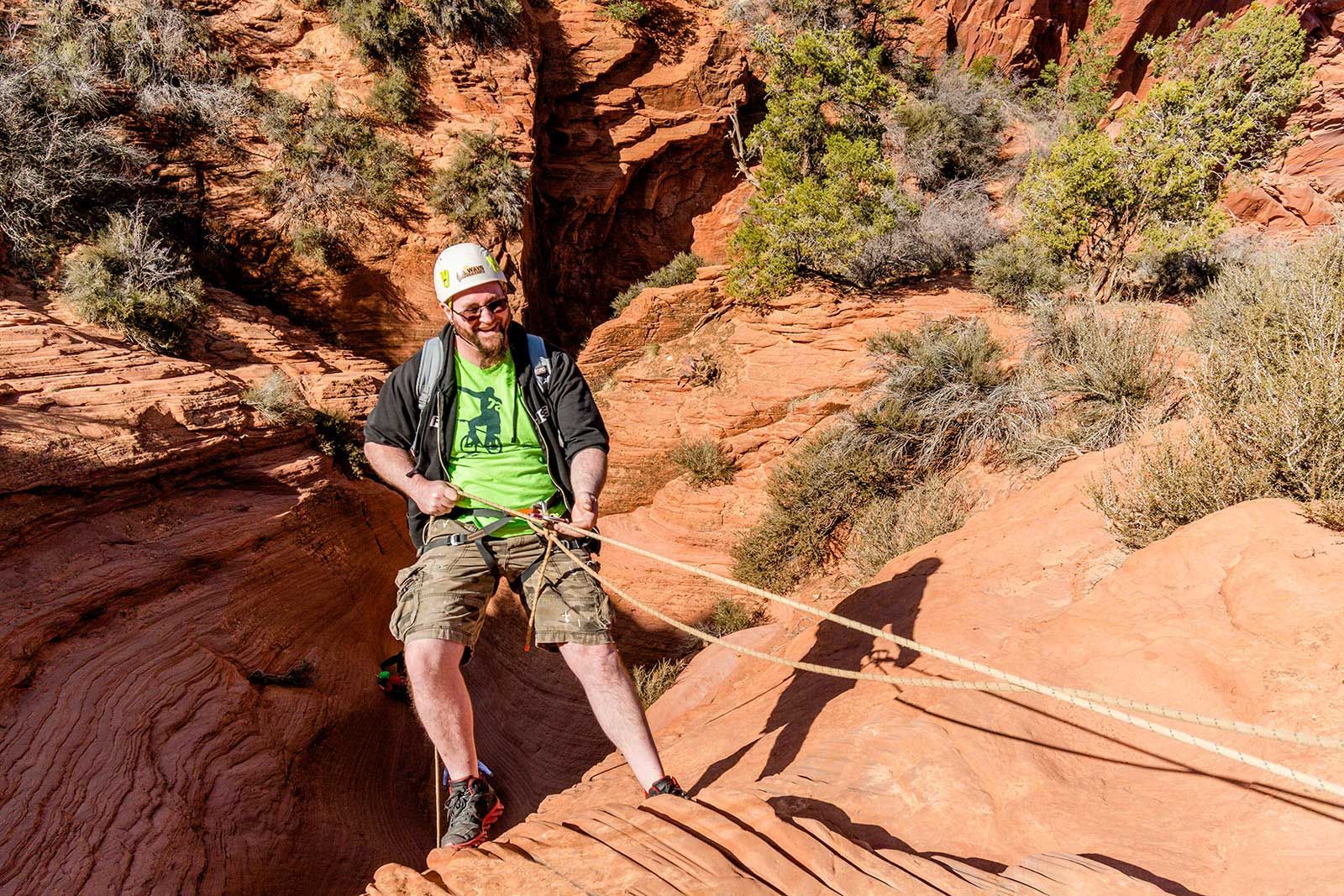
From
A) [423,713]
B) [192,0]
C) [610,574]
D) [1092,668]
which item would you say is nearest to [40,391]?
[423,713]

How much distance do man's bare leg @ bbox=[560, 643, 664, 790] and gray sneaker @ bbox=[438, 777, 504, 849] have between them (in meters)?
0.53

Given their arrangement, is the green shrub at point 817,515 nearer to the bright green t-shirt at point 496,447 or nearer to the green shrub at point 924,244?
the green shrub at point 924,244

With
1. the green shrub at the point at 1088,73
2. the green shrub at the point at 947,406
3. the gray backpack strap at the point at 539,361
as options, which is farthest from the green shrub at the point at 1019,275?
the green shrub at the point at 1088,73

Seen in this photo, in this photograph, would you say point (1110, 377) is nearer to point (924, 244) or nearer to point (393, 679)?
point (924, 244)

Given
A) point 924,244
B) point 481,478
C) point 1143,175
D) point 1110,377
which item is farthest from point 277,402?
point 1143,175

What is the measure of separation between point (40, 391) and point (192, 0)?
8.17 m

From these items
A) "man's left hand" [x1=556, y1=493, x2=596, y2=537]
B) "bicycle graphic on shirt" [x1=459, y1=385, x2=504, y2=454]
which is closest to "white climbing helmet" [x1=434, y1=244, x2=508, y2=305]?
"bicycle graphic on shirt" [x1=459, y1=385, x2=504, y2=454]

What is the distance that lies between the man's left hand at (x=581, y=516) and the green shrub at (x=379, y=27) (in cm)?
1047

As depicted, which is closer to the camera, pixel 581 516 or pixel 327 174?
pixel 581 516

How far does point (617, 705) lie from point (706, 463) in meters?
6.88

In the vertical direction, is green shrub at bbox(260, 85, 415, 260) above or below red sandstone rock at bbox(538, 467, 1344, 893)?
above

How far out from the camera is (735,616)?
24.2ft

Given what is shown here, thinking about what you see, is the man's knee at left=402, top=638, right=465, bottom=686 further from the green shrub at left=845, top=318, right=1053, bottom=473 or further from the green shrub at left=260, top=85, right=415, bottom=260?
the green shrub at left=260, top=85, right=415, bottom=260

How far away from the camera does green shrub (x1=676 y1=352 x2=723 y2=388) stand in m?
10.7
